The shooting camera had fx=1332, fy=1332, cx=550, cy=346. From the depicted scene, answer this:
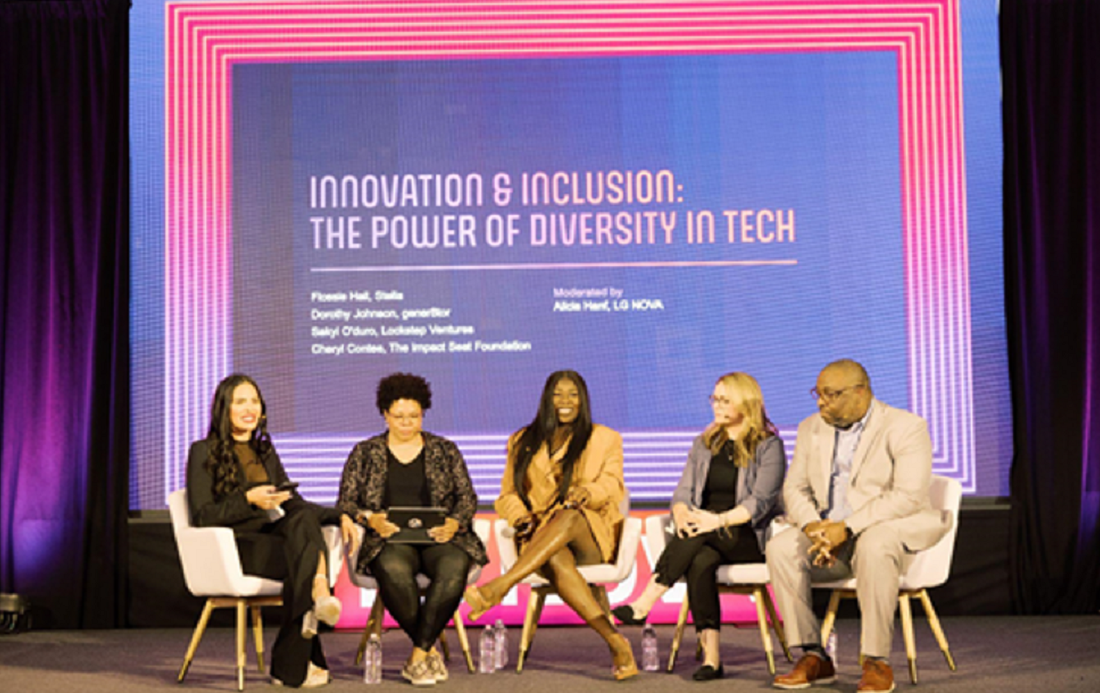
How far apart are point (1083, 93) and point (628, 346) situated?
8.68 feet

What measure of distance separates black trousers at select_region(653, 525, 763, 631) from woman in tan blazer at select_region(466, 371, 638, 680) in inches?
11.7

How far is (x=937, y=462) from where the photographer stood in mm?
6617

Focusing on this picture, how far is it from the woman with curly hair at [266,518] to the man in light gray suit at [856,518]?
165 cm

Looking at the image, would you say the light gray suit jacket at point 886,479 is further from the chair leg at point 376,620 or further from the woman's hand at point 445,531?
the chair leg at point 376,620

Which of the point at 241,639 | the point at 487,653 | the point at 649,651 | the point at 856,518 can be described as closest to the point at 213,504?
the point at 241,639

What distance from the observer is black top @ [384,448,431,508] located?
529 centimetres

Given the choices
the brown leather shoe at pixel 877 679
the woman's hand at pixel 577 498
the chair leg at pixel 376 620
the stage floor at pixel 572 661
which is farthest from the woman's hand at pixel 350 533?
the brown leather shoe at pixel 877 679

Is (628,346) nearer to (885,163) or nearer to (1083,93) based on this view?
(885,163)

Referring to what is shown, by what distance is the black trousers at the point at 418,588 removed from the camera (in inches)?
194

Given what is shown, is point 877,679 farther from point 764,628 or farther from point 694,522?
point 694,522

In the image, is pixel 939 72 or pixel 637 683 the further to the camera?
pixel 939 72

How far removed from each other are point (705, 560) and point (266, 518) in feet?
5.54

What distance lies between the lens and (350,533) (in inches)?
199

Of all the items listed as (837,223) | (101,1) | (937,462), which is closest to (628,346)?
(837,223)
